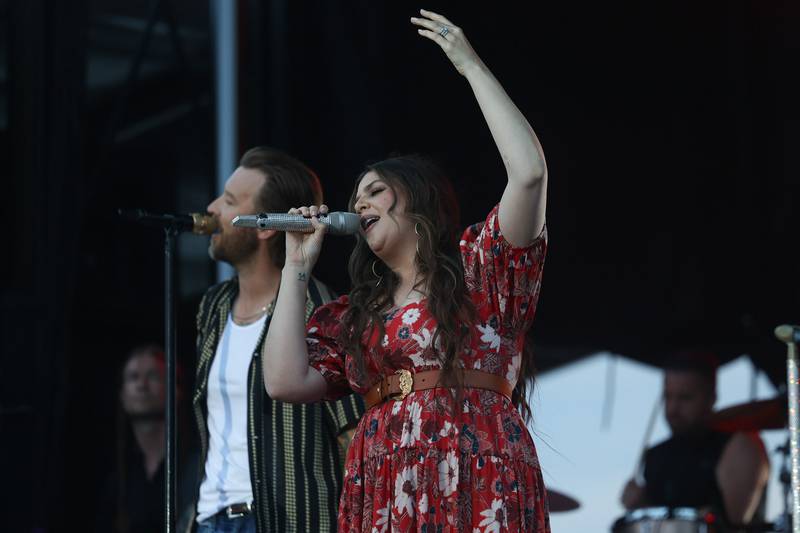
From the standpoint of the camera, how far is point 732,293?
4914 mm

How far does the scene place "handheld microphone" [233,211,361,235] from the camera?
2.65 metres

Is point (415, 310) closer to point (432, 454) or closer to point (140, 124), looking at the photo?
point (432, 454)

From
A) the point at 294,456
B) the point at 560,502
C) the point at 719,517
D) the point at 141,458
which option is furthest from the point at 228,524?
the point at 719,517

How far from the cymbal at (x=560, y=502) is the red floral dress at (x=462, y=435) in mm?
1656

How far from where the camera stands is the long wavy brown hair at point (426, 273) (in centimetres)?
251

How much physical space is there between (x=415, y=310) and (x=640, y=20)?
9.41 ft

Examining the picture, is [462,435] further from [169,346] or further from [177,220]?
[177,220]

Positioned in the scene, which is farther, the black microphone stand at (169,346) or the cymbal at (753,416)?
the cymbal at (753,416)

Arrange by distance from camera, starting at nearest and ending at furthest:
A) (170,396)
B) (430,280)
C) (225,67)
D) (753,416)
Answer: (430,280), (170,396), (753,416), (225,67)

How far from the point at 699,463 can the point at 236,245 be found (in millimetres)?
2180

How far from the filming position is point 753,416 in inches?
184

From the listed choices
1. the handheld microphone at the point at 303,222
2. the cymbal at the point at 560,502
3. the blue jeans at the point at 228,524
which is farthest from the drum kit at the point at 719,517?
the handheld microphone at the point at 303,222

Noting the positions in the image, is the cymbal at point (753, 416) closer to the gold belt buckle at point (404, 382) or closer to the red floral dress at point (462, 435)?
the red floral dress at point (462, 435)

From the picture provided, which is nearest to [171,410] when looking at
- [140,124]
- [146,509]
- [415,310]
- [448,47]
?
[415,310]
